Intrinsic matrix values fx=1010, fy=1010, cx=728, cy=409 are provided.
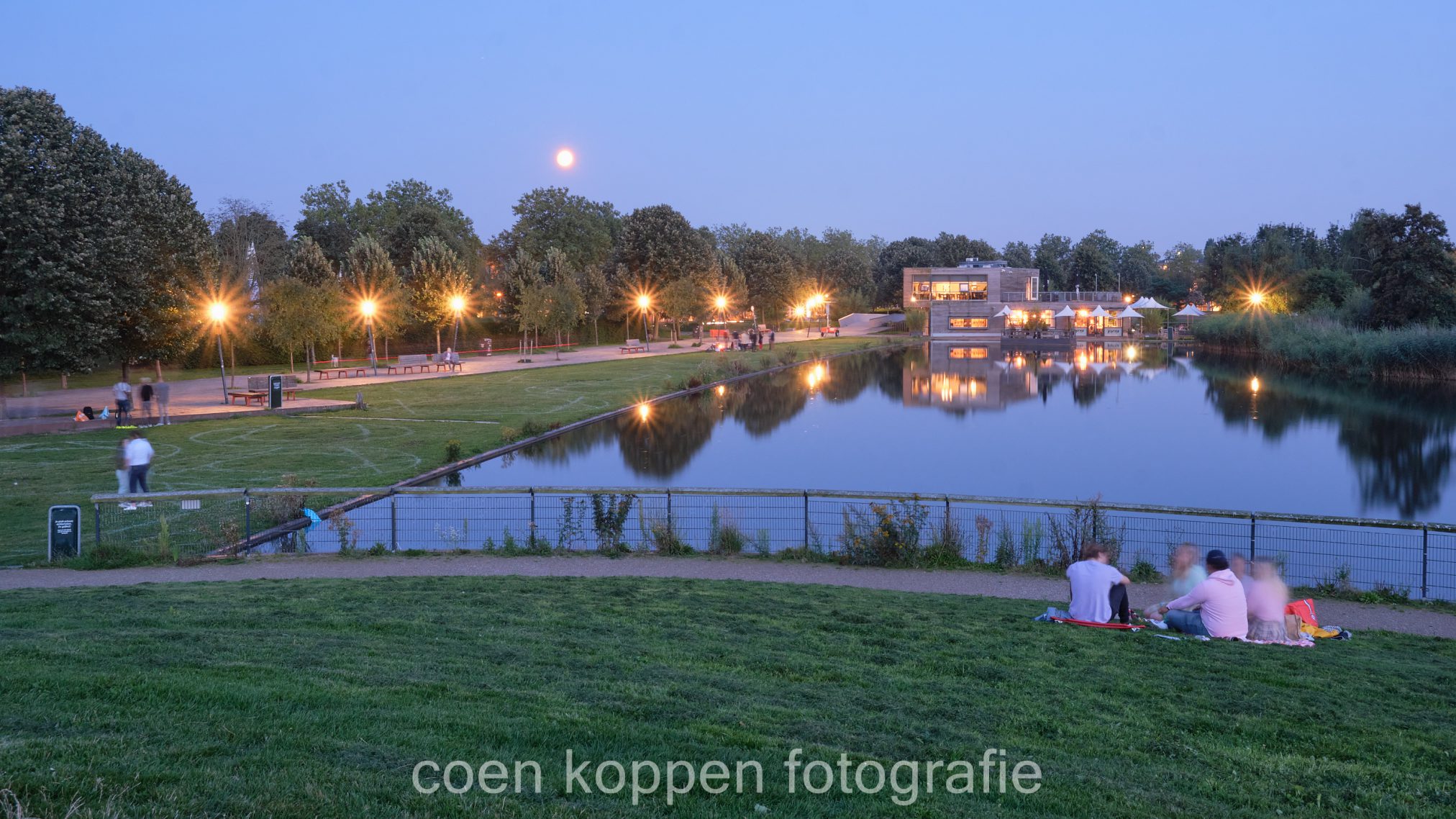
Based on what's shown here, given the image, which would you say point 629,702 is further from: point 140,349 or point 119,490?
point 140,349

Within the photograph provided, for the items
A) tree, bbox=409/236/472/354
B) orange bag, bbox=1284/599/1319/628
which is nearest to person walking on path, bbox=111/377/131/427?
orange bag, bbox=1284/599/1319/628

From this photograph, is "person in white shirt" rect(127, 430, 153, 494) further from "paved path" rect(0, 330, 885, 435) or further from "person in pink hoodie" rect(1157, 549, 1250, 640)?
"person in pink hoodie" rect(1157, 549, 1250, 640)

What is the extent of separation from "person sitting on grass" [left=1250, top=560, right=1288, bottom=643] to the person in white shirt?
55.4 ft

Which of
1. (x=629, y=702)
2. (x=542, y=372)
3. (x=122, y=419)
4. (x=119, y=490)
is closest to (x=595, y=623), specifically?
(x=629, y=702)

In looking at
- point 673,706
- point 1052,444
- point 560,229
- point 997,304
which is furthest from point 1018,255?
point 673,706

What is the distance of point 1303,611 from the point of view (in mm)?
10609

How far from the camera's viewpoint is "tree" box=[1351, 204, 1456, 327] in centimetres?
5559

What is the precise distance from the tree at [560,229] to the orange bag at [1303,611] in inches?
3734

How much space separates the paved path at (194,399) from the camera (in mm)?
28219

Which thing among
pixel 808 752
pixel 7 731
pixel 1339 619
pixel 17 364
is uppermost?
pixel 17 364

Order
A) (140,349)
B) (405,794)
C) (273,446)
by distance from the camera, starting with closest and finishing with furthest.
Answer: (405,794)
(273,446)
(140,349)

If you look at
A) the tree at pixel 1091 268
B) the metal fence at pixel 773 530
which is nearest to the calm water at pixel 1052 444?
the metal fence at pixel 773 530

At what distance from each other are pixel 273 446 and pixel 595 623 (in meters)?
18.0

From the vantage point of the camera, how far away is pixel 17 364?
32.8 m
